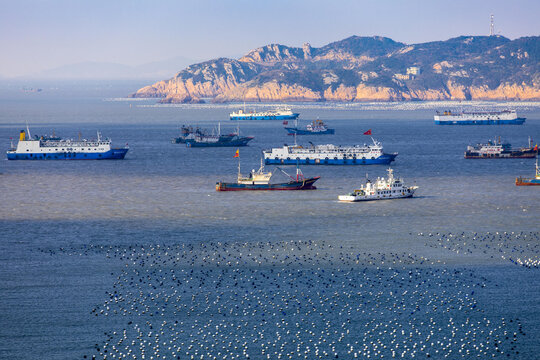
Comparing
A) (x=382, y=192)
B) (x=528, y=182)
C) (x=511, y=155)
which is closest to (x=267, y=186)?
(x=382, y=192)

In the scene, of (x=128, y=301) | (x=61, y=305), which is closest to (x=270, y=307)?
(x=128, y=301)

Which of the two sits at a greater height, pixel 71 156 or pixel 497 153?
pixel 71 156

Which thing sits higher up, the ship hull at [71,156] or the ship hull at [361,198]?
the ship hull at [71,156]

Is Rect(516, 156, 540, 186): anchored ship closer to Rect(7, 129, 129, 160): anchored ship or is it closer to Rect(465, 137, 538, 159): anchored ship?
Rect(465, 137, 538, 159): anchored ship

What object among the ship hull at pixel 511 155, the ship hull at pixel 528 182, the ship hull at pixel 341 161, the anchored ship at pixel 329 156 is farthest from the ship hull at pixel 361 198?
the ship hull at pixel 511 155

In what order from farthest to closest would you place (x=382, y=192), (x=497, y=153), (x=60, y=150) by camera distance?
(x=60, y=150) → (x=497, y=153) → (x=382, y=192)

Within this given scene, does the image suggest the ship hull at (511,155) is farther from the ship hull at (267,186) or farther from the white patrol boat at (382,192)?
the white patrol boat at (382,192)

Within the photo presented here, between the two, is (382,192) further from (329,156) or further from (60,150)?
(60,150)
